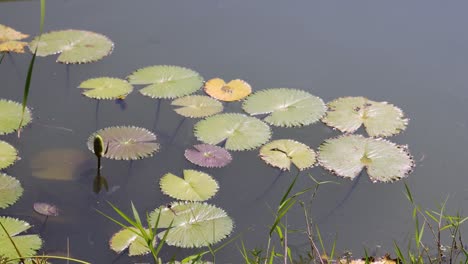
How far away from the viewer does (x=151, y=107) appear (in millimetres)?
3346

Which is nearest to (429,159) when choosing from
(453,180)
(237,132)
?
(453,180)

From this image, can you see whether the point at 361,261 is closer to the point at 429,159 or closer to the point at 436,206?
the point at 436,206

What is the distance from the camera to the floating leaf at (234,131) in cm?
310

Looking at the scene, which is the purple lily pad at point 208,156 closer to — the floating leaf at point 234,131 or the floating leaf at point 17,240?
the floating leaf at point 234,131

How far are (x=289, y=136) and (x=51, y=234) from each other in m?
1.20

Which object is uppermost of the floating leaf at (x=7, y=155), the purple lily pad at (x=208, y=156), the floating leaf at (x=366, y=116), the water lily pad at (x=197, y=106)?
the floating leaf at (x=366, y=116)

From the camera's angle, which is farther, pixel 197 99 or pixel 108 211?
pixel 197 99

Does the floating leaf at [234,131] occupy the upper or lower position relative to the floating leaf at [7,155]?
upper

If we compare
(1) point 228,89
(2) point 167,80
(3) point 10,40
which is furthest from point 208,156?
(3) point 10,40

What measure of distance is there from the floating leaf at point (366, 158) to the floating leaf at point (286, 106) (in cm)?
21

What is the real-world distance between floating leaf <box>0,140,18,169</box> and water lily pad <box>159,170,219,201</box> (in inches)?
26.5

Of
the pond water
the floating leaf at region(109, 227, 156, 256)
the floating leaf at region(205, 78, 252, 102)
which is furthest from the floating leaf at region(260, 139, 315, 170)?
the floating leaf at region(109, 227, 156, 256)

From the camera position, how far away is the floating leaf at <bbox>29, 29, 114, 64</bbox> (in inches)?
143

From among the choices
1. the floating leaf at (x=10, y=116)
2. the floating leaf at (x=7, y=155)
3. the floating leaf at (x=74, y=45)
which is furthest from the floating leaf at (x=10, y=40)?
the floating leaf at (x=7, y=155)
